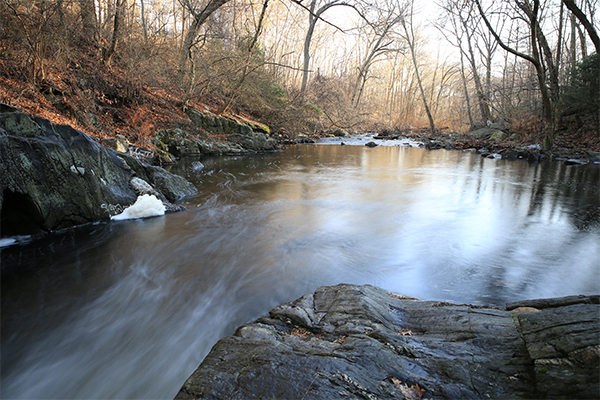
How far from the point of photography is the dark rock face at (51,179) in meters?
4.99

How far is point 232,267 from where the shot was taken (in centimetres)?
484

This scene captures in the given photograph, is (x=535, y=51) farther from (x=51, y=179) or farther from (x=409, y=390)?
(x=51, y=179)

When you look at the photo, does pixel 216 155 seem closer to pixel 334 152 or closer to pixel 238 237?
pixel 334 152

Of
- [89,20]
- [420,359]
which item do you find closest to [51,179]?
[420,359]

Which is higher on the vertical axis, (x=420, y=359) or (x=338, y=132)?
(x=338, y=132)

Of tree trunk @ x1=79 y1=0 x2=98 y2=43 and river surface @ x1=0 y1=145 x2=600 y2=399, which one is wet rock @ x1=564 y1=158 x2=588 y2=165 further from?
tree trunk @ x1=79 y1=0 x2=98 y2=43

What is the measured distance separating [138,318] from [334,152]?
16.6 m

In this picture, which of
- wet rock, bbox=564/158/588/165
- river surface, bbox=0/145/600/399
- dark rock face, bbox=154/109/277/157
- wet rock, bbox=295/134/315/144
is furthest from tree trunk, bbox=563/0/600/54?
wet rock, bbox=295/134/315/144

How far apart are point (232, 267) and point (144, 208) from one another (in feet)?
9.70

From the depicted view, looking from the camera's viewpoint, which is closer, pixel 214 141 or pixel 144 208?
pixel 144 208

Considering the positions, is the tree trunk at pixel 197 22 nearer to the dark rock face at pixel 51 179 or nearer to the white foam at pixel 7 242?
the dark rock face at pixel 51 179

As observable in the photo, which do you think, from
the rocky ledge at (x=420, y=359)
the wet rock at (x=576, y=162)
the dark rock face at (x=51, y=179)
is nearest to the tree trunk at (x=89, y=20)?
the dark rock face at (x=51, y=179)

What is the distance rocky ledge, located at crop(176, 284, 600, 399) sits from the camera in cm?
176

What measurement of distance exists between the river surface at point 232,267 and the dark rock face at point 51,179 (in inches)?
14.1
